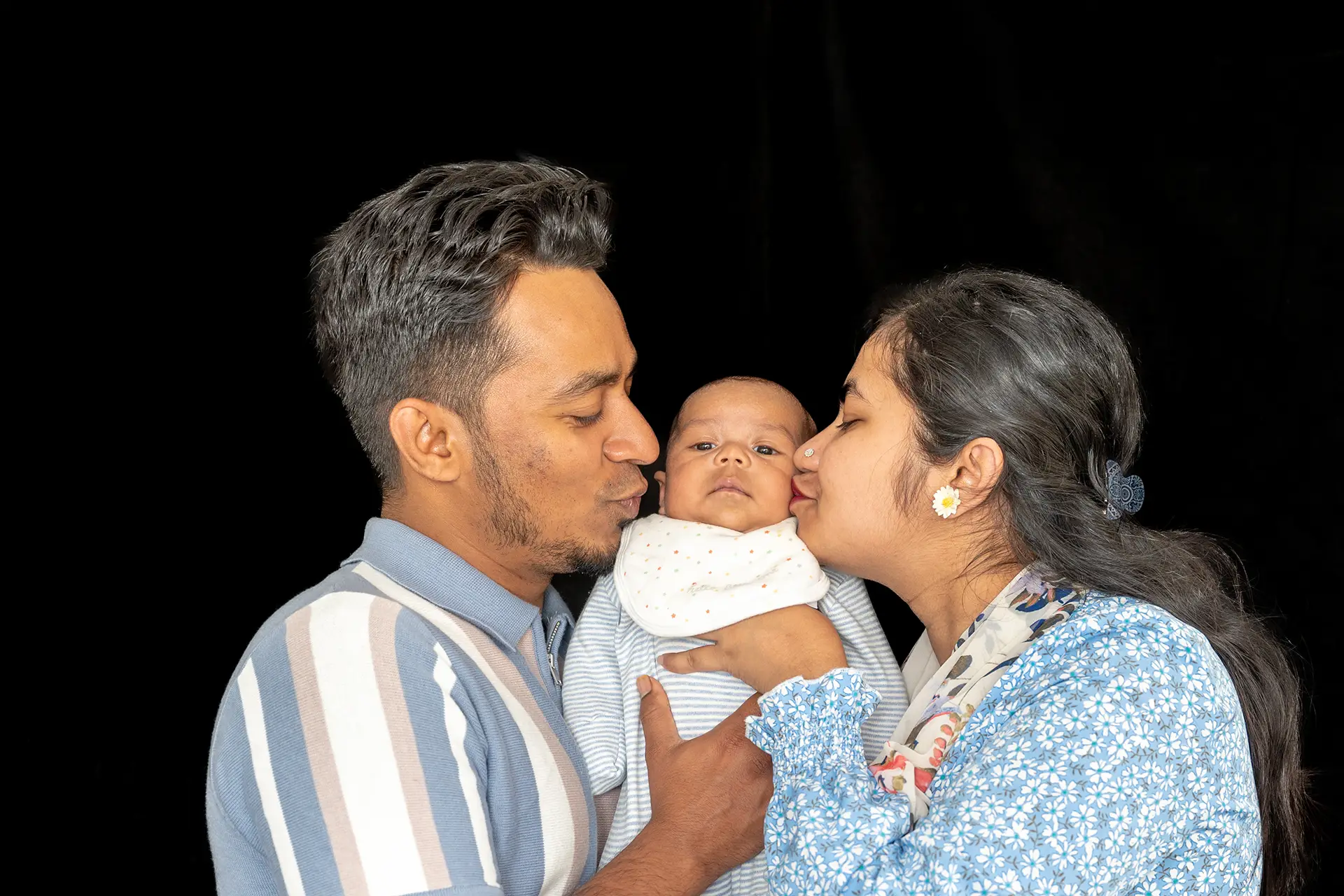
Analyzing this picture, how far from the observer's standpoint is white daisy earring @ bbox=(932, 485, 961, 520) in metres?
2.09

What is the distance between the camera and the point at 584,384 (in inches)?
84.2

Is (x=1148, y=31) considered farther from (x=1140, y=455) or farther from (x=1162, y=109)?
(x=1140, y=455)

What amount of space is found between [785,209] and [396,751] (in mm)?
2147

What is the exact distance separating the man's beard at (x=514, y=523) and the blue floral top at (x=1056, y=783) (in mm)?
513

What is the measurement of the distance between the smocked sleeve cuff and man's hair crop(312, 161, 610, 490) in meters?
0.72

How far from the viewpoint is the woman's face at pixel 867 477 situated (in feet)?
6.96

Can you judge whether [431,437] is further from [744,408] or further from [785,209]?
[785,209]

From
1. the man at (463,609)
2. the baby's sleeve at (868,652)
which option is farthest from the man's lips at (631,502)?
→ the baby's sleeve at (868,652)

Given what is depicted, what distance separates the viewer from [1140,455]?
3180mm

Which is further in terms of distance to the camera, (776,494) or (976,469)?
(776,494)

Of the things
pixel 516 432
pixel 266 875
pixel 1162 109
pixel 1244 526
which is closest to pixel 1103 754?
pixel 516 432

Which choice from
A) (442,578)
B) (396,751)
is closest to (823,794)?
(396,751)

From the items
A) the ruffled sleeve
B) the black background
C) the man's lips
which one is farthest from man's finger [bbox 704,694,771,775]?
the black background

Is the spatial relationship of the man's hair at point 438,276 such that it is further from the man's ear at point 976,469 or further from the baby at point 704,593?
the man's ear at point 976,469
